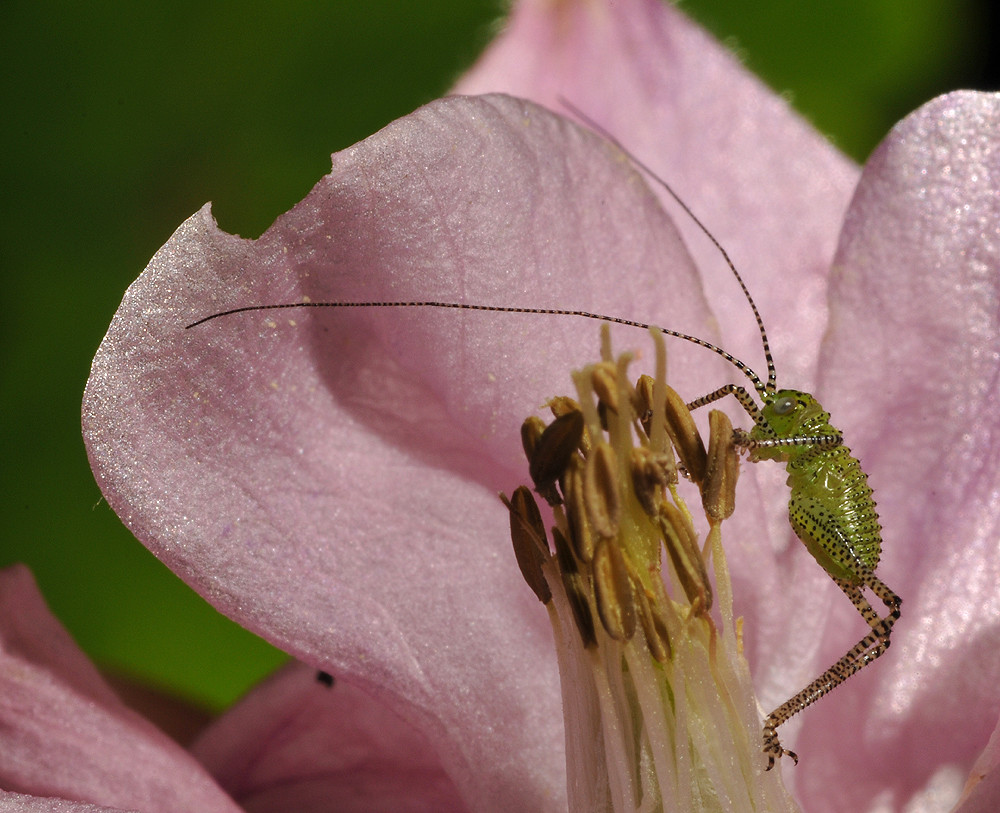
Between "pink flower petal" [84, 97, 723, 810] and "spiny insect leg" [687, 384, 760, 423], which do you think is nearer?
"pink flower petal" [84, 97, 723, 810]

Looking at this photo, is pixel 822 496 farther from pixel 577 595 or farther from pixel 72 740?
pixel 72 740

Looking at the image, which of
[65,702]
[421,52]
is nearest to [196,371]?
[65,702]

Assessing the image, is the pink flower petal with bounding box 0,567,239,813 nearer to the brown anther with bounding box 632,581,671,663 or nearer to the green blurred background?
the brown anther with bounding box 632,581,671,663

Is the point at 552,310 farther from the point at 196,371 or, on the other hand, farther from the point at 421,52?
the point at 421,52

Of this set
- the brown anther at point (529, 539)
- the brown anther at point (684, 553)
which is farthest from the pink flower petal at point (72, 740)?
the brown anther at point (684, 553)

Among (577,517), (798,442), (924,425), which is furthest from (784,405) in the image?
(577,517)

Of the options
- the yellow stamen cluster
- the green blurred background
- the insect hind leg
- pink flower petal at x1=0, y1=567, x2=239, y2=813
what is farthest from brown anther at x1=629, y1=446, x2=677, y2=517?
the green blurred background

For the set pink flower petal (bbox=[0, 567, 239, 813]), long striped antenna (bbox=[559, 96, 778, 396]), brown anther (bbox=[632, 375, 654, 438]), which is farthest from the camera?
long striped antenna (bbox=[559, 96, 778, 396])
